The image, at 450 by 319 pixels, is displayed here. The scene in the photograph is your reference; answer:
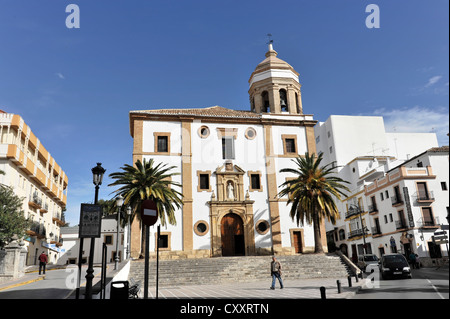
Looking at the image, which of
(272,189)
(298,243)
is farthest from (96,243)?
(298,243)

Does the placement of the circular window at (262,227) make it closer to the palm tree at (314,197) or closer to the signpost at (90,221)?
the palm tree at (314,197)

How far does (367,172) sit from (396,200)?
1233cm

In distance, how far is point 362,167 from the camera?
48625 mm

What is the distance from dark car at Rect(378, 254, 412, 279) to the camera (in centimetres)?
1717

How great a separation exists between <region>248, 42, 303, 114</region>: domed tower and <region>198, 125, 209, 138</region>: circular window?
632cm

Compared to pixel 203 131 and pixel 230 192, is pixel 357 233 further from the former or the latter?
pixel 203 131

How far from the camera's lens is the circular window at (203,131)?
32.3m

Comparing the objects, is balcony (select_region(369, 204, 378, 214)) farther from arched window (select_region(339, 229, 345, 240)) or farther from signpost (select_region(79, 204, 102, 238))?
signpost (select_region(79, 204, 102, 238))

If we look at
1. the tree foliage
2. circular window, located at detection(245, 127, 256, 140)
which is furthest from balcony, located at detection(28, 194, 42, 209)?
circular window, located at detection(245, 127, 256, 140)

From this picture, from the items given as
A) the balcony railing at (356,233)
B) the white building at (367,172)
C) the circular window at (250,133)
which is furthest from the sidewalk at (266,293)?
the balcony railing at (356,233)

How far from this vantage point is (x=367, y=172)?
47.9 metres

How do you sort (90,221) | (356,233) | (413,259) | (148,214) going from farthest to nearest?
(356,233) < (413,259) < (90,221) < (148,214)
